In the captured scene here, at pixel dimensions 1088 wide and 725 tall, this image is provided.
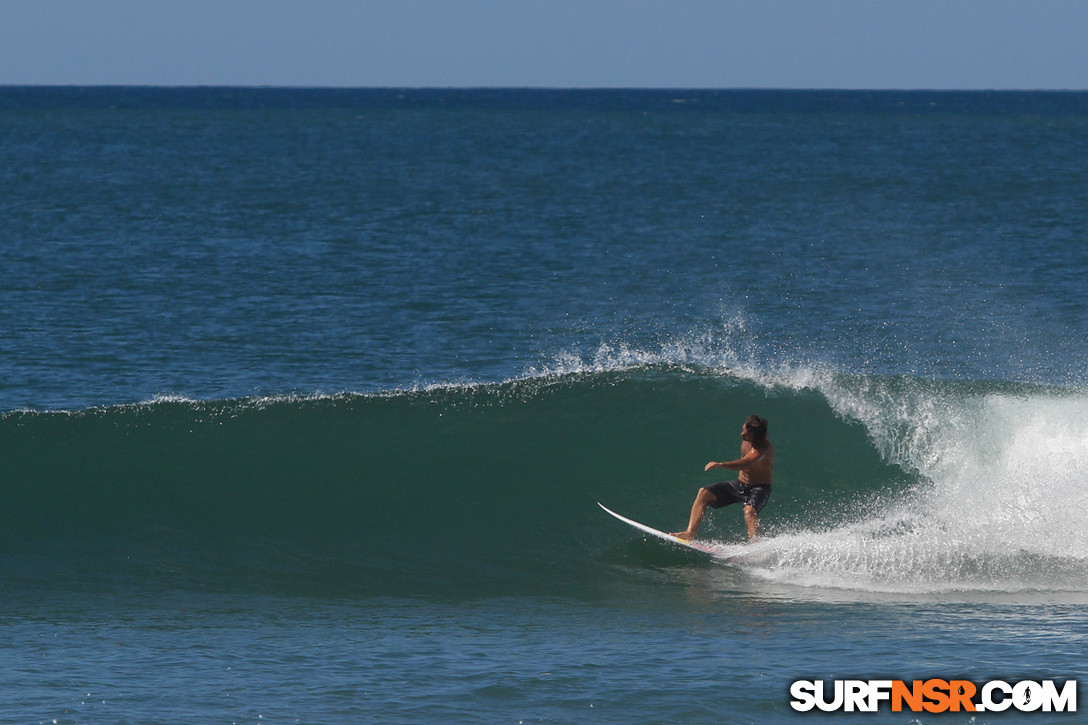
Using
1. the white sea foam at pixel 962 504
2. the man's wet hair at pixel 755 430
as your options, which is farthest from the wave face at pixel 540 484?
the man's wet hair at pixel 755 430

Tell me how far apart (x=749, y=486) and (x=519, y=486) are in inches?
119

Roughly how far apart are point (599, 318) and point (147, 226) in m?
21.4

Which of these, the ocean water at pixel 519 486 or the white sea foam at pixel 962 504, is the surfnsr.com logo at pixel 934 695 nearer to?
the ocean water at pixel 519 486

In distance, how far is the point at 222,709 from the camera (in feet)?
25.5

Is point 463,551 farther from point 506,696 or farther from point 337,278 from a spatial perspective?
point 337,278

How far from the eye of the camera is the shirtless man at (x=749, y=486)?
36.8ft

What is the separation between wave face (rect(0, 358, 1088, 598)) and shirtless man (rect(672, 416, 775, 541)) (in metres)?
0.37

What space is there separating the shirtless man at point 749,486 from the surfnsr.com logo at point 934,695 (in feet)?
11.1

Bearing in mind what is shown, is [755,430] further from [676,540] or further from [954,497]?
[954,497]

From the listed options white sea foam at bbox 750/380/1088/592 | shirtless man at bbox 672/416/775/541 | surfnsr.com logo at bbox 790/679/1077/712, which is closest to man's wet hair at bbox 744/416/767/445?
shirtless man at bbox 672/416/775/541

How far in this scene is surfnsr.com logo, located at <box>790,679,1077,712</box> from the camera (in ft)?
25.1

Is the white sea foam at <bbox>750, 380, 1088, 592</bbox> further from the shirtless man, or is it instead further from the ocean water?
the shirtless man

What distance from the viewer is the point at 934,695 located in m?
7.84

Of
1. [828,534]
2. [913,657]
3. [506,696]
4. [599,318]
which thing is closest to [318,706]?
[506,696]
